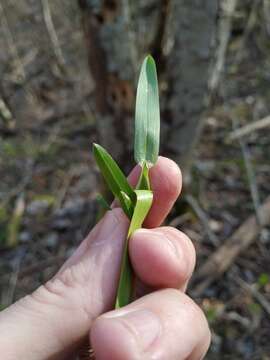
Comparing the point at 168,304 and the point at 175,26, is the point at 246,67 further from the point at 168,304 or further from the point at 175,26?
the point at 168,304

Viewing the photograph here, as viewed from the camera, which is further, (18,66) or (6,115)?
(18,66)

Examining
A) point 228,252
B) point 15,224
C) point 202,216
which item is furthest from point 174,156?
point 15,224

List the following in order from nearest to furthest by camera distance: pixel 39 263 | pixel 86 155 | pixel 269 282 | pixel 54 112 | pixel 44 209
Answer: pixel 269 282
pixel 39 263
pixel 44 209
pixel 86 155
pixel 54 112

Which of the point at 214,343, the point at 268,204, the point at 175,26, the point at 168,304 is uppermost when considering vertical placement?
the point at 175,26

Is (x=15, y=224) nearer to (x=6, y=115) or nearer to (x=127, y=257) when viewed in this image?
(x=6, y=115)

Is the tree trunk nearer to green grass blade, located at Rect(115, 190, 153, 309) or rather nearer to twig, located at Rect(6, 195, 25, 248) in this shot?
twig, located at Rect(6, 195, 25, 248)

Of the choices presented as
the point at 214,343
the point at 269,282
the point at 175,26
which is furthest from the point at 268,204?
the point at 175,26
